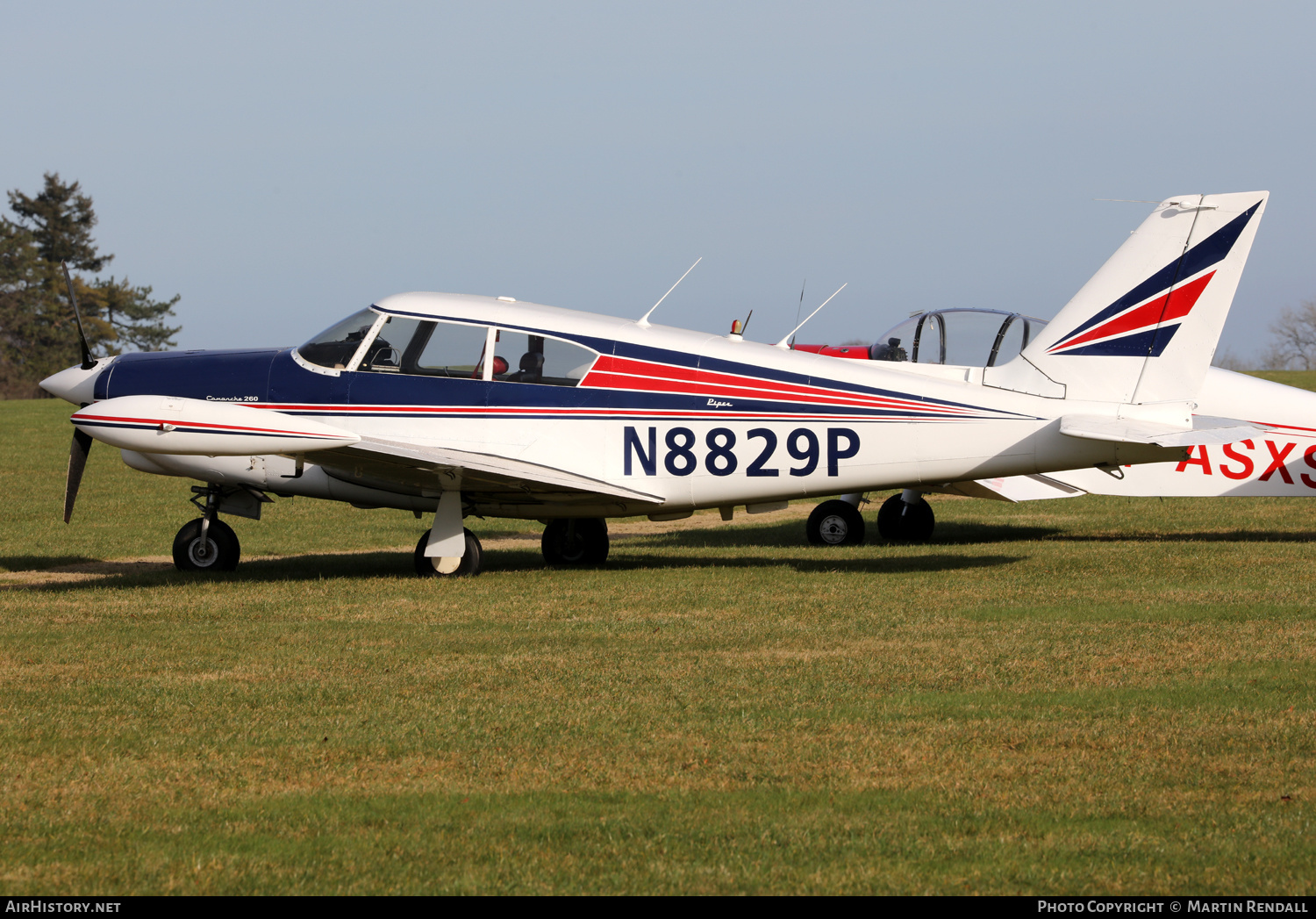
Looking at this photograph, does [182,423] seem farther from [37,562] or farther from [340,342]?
[37,562]

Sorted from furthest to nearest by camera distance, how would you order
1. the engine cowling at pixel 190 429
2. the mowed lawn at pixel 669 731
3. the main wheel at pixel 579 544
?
the main wheel at pixel 579 544 < the engine cowling at pixel 190 429 < the mowed lawn at pixel 669 731

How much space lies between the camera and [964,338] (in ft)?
51.9

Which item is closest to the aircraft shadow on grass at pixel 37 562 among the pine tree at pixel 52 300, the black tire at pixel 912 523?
the black tire at pixel 912 523

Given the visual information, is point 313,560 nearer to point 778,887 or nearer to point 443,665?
point 443,665

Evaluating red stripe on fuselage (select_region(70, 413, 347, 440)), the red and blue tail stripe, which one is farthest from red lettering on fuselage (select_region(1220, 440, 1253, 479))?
red stripe on fuselage (select_region(70, 413, 347, 440))

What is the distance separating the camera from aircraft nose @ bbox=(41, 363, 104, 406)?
42.6 feet

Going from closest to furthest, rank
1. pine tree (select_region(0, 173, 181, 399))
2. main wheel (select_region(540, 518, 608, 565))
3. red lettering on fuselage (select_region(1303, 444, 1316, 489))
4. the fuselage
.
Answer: the fuselage
main wheel (select_region(540, 518, 608, 565))
red lettering on fuselage (select_region(1303, 444, 1316, 489))
pine tree (select_region(0, 173, 181, 399))

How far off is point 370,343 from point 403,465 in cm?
147

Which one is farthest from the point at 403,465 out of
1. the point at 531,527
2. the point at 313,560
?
the point at 531,527

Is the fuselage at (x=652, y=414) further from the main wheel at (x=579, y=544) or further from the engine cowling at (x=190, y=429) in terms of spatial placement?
the main wheel at (x=579, y=544)

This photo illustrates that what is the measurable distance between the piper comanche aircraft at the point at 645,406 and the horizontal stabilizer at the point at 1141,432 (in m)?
0.02

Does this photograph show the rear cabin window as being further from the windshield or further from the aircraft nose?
the aircraft nose

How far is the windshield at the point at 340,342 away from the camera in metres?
12.5

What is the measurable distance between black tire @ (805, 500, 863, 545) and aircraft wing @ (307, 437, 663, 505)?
4052 millimetres
